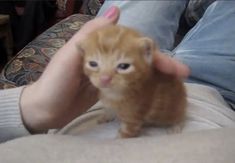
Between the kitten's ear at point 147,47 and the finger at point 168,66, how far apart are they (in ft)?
0.07

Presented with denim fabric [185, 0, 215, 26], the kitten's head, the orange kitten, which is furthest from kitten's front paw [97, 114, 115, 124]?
denim fabric [185, 0, 215, 26]

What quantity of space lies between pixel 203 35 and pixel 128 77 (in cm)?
41

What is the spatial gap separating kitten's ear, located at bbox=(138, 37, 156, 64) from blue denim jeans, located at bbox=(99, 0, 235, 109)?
0.96 ft

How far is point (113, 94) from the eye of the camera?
563mm

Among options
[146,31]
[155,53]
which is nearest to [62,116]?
[155,53]

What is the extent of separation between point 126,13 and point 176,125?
0.33m

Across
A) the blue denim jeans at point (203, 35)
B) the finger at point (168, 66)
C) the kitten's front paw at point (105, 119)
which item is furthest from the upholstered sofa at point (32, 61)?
the finger at point (168, 66)

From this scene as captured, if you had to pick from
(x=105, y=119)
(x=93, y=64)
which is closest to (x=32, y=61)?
(x=105, y=119)

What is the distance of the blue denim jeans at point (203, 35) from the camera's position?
0.81 metres

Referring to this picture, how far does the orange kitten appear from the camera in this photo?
0.50m

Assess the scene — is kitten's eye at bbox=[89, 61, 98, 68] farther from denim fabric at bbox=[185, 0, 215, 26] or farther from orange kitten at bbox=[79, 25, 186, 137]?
→ denim fabric at bbox=[185, 0, 215, 26]

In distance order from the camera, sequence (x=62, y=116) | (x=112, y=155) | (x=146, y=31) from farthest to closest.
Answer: (x=146, y=31) → (x=62, y=116) → (x=112, y=155)

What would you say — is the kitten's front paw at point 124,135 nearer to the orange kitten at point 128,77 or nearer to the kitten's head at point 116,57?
the orange kitten at point 128,77

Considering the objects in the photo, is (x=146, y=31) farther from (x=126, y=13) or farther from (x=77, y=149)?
(x=77, y=149)
